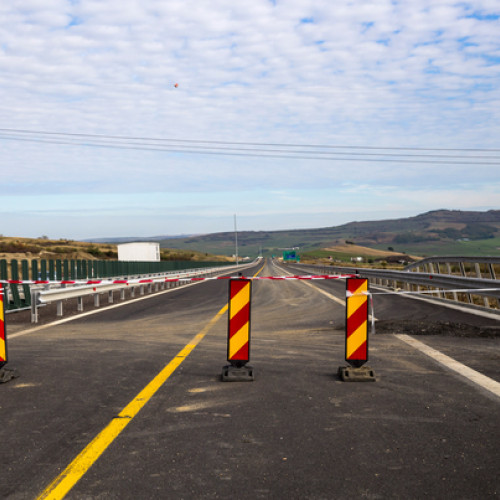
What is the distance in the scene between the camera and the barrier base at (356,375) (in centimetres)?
698

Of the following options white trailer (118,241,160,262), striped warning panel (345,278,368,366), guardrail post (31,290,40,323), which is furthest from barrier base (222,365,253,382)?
white trailer (118,241,160,262)

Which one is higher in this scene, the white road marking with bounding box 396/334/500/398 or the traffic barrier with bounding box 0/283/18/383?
the traffic barrier with bounding box 0/283/18/383

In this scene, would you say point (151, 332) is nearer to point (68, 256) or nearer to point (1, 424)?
point (1, 424)

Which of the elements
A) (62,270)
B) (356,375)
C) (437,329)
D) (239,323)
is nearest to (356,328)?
(356,375)

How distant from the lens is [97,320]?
1469cm

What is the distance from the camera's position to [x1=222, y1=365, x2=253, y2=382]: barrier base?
702 centimetres

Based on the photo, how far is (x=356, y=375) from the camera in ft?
23.0

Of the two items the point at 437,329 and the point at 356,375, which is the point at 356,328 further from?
the point at 437,329

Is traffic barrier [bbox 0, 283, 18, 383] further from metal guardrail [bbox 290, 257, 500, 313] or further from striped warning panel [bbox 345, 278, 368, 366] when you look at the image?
metal guardrail [bbox 290, 257, 500, 313]

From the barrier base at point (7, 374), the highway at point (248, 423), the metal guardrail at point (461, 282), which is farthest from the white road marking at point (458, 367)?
the barrier base at point (7, 374)

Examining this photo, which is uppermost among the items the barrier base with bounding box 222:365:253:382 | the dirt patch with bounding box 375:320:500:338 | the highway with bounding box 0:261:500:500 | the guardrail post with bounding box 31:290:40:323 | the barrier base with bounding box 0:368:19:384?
the guardrail post with bounding box 31:290:40:323

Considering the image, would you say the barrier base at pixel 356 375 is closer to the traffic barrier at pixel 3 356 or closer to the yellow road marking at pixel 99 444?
the yellow road marking at pixel 99 444

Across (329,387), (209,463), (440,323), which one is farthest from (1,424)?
(440,323)

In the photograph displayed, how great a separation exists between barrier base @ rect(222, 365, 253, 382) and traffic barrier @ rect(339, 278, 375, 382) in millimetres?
1095
